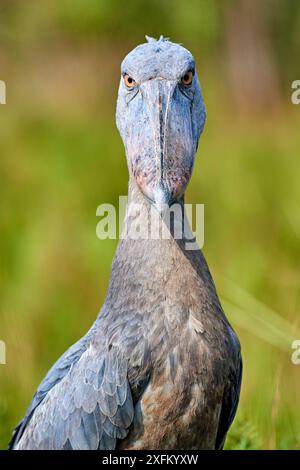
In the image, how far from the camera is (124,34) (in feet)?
30.9

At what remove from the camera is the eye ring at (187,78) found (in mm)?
2969

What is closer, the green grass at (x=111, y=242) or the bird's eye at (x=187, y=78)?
the bird's eye at (x=187, y=78)

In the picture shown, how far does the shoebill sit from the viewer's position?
9.48ft

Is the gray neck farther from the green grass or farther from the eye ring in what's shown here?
the green grass

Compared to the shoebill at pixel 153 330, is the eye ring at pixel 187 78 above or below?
above

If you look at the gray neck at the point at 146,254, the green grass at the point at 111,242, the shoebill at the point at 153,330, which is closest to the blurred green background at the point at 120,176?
the green grass at the point at 111,242

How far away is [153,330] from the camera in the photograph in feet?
9.57

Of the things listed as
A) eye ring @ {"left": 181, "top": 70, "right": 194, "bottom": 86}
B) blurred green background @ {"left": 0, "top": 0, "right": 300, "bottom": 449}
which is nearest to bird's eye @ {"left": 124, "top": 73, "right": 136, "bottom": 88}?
eye ring @ {"left": 181, "top": 70, "right": 194, "bottom": 86}

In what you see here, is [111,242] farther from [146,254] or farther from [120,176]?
[146,254]

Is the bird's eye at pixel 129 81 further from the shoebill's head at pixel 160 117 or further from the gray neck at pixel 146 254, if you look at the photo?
the gray neck at pixel 146 254

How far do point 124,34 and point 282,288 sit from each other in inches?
180

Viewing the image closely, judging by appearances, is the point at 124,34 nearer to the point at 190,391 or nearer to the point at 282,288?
the point at 282,288
